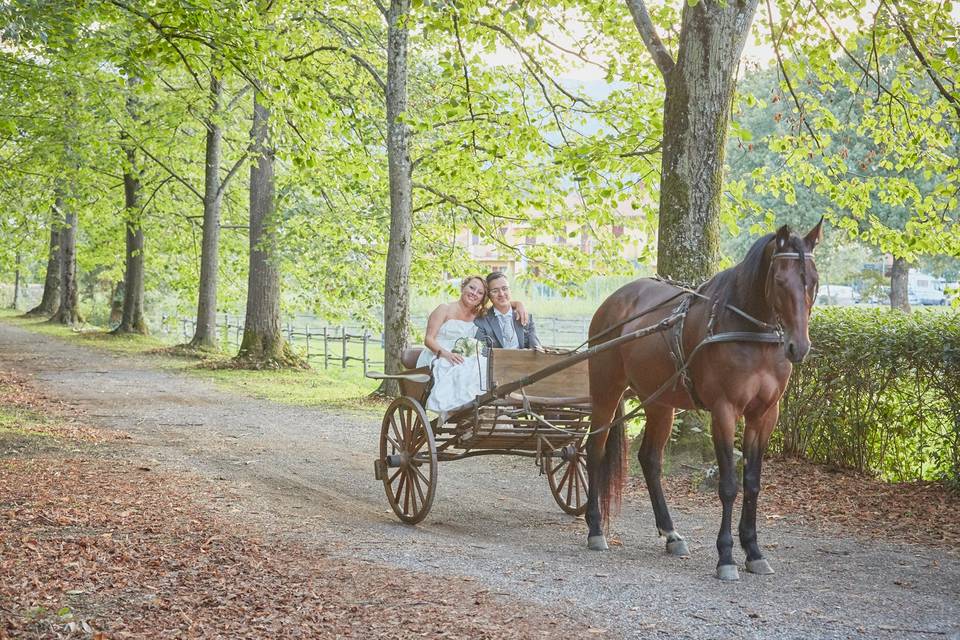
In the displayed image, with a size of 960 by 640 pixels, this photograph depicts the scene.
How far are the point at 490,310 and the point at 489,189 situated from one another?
10242 millimetres

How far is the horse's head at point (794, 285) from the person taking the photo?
5.45m

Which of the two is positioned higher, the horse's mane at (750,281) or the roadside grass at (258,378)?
the horse's mane at (750,281)

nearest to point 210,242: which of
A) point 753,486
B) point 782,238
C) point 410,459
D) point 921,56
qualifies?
point 410,459

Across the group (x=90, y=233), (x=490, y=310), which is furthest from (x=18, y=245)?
(x=490, y=310)

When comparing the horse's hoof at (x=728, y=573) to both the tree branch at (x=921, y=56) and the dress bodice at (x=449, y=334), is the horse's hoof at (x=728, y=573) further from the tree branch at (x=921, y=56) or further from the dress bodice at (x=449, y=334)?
the tree branch at (x=921, y=56)

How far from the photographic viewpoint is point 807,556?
6602 mm

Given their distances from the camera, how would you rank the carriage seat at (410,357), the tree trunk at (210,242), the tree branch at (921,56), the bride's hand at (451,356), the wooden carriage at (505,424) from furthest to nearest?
the tree trunk at (210,242), the tree branch at (921,56), the carriage seat at (410,357), the bride's hand at (451,356), the wooden carriage at (505,424)

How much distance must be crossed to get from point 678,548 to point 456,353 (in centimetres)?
233

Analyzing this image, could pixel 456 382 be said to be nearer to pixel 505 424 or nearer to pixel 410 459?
pixel 505 424

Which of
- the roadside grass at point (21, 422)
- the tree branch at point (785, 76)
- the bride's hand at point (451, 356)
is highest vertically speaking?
the tree branch at point (785, 76)

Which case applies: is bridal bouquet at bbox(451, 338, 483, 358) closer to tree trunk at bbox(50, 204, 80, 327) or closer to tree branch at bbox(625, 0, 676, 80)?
tree branch at bbox(625, 0, 676, 80)

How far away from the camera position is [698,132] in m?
9.30

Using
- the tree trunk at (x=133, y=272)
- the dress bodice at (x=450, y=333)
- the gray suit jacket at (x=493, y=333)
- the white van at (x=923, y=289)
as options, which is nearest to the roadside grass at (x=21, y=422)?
the dress bodice at (x=450, y=333)

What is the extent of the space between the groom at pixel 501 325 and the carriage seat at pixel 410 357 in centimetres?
58
